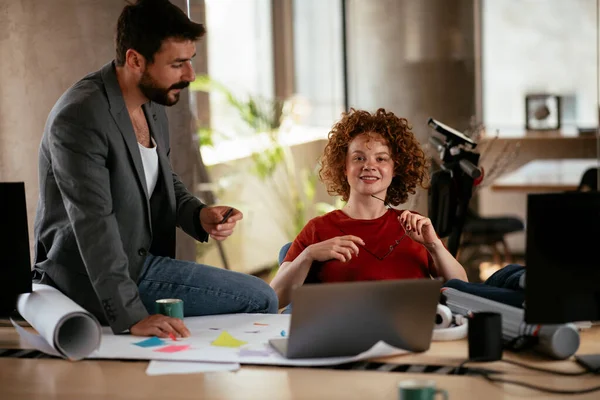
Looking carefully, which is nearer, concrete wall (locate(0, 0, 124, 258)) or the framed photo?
concrete wall (locate(0, 0, 124, 258))

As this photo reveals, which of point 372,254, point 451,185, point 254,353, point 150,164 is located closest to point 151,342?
point 254,353

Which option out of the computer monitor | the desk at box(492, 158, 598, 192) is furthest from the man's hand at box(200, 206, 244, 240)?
the desk at box(492, 158, 598, 192)

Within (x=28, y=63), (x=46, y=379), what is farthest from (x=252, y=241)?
(x=46, y=379)

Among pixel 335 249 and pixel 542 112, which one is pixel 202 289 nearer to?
pixel 335 249

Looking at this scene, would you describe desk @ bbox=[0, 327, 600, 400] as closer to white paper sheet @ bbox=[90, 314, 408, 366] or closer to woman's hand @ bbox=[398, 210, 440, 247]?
white paper sheet @ bbox=[90, 314, 408, 366]

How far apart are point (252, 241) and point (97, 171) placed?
3422 mm

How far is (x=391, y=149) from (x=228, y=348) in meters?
1.06

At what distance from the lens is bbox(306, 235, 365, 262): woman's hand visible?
2760 mm

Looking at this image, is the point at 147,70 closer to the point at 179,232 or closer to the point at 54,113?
the point at 54,113

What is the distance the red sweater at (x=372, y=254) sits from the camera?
3.05 metres

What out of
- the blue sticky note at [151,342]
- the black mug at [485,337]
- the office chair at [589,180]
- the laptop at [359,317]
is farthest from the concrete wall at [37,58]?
the office chair at [589,180]

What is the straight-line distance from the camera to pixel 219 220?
9.53 ft

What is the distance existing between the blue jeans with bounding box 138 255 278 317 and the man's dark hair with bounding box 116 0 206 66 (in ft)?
2.04

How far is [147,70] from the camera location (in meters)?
2.77
